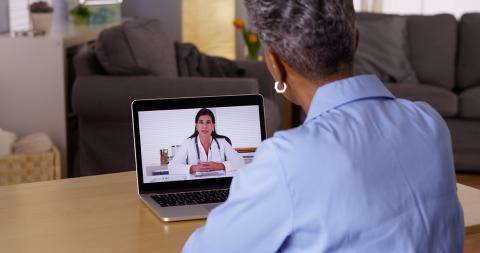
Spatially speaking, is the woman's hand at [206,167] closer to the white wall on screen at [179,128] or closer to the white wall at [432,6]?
the white wall on screen at [179,128]

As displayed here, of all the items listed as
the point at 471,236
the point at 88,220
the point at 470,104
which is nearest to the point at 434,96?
the point at 470,104

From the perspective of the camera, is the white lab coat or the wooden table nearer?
the wooden table

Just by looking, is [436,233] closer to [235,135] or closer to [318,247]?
[318,247]

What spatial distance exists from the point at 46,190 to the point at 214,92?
2.23m

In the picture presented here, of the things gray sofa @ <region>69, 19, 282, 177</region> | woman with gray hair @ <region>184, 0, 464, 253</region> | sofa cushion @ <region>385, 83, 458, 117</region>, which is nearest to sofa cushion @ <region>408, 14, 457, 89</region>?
sofa cushion @ <region>385, 83, 458, 117</region>

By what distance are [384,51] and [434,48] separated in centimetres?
32

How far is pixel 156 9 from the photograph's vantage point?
654 cm

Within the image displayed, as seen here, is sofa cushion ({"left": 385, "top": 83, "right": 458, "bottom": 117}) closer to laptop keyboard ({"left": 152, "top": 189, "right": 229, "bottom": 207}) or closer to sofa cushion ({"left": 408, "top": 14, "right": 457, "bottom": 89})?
sofa cushion ({"left": 408, "top": 14, "right": 457, "bottom": 89})

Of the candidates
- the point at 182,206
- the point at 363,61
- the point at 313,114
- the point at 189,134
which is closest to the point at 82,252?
the point at 182,206

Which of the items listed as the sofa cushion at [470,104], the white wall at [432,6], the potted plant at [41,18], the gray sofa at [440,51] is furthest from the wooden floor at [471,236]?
the potted plant at [41,18]

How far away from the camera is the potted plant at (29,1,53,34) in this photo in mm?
4684

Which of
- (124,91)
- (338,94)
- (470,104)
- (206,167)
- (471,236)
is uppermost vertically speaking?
(338,94)

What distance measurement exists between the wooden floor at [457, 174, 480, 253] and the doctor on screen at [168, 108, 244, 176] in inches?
74.2

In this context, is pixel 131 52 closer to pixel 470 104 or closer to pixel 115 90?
pixel 115 90
